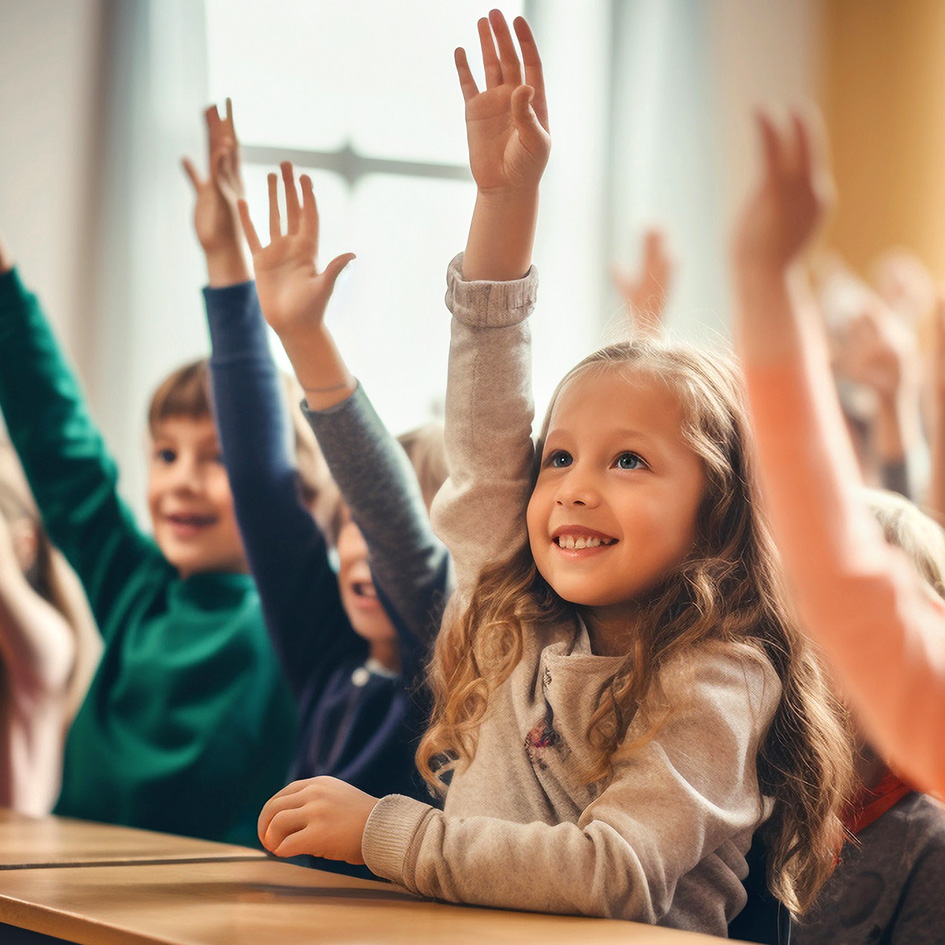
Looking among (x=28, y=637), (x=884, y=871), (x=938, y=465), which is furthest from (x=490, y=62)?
(x=28, y=637)

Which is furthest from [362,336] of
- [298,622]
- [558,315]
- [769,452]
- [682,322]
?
[769,452]

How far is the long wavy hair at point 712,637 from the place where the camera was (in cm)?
81

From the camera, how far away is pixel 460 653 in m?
0.91

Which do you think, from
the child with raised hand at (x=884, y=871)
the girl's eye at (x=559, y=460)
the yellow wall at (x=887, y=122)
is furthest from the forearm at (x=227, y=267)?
the yellow wall at (x=887, y=122)

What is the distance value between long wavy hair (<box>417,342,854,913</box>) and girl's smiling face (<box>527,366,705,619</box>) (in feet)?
0.04

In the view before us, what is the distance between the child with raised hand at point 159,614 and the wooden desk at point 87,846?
173mm

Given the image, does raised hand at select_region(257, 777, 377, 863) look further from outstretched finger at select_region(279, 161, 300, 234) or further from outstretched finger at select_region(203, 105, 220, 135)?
outstretched finger at select_region(203, 105, 220, 135)

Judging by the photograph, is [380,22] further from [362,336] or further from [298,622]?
[298,622]

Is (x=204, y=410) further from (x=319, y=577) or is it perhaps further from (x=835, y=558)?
(x=835, y=558)

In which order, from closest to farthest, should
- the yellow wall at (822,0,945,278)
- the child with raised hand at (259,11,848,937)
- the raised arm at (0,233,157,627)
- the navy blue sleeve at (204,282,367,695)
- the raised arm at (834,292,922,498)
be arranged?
the child with raised hand at (259,11,848,937)
the navy blue sleeve at (204,282,367,695)
the raised arm at (0,233,157,627)
the raised arm at (834,292,922,498)
the yellow wall at (822,0,945,278)

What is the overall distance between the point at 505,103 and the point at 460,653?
1.37 feet

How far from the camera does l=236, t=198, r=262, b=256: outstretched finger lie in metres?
1.11

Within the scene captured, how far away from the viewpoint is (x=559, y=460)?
0.89 meters

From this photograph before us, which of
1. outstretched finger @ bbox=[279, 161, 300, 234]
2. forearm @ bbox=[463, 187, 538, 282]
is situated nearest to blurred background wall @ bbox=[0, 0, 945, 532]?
outstretched finger @ bbox=[279, 161, 300, 234]
